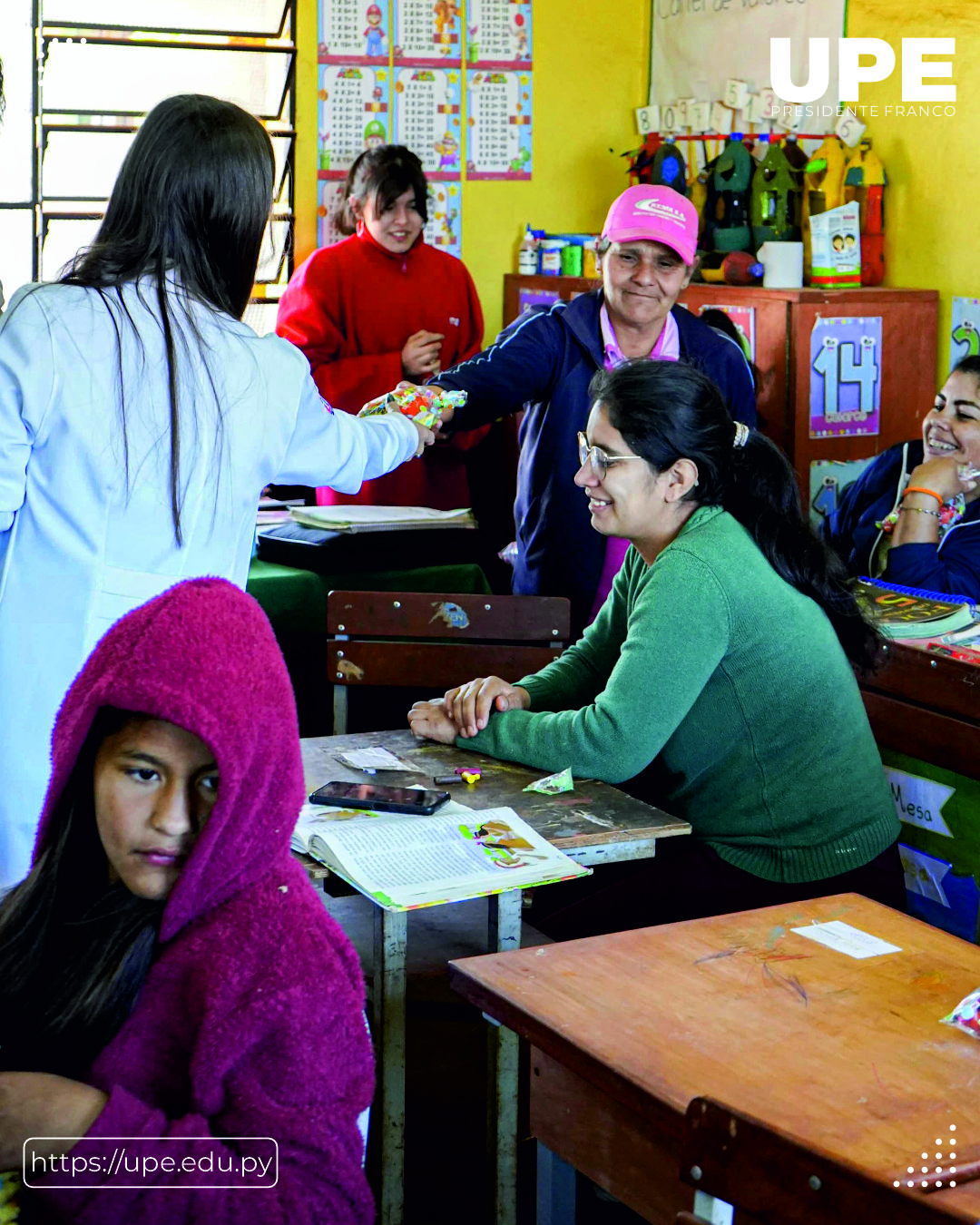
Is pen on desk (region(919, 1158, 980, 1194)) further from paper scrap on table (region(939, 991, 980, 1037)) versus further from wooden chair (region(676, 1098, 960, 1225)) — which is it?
paper scrap on table (region(939, 991, 980, 1037))

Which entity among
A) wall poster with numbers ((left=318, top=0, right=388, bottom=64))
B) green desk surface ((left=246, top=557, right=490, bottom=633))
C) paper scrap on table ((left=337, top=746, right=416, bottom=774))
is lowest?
paper scrap on table ((left=337, top=746, right=416, bottom=774))

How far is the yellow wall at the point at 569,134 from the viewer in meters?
5.78

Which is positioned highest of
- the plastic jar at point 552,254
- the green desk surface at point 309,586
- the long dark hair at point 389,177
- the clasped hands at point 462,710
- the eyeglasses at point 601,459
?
the long dark hair at point 389,177

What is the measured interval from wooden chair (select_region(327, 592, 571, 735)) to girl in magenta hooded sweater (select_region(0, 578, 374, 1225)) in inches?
73.6

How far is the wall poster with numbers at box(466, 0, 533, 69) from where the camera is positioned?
222 inches

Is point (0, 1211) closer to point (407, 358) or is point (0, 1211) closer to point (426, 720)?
point (426, 720)

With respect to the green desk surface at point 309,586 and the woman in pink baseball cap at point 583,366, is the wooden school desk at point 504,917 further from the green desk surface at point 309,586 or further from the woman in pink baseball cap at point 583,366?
the green desk surface at point 309,586

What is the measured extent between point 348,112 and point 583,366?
8.58 feet

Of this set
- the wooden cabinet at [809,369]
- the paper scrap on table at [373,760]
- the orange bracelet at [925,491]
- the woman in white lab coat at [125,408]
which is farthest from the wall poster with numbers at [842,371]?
the woman in white lab coat at [125,408]

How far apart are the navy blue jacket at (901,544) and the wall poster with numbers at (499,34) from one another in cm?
244

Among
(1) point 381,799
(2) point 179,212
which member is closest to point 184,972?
(1) point 381,799

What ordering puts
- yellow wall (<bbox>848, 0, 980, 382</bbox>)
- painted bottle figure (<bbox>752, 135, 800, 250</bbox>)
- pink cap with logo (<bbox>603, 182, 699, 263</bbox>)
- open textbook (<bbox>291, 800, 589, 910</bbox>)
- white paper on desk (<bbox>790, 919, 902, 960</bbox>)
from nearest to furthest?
white paper on desk (<bbox>790, 919, 902, 960</bbox>), open textbook (<bbox>291, 800, 589, 910</bbox>), pink cap with logo (<bbox>603, 182, 699, 263</bbox>), yellow wall (<bbox>848, 0, 980, 382</bbox>), painted bottle figure (<bbox>752, 135, 800, 250</bbox>)

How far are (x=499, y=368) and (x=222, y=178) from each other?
4.39 ft

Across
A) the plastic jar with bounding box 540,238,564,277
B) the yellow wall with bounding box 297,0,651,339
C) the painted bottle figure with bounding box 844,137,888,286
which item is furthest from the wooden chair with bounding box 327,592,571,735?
the yellow wall with bounding box 297,0,651,339
